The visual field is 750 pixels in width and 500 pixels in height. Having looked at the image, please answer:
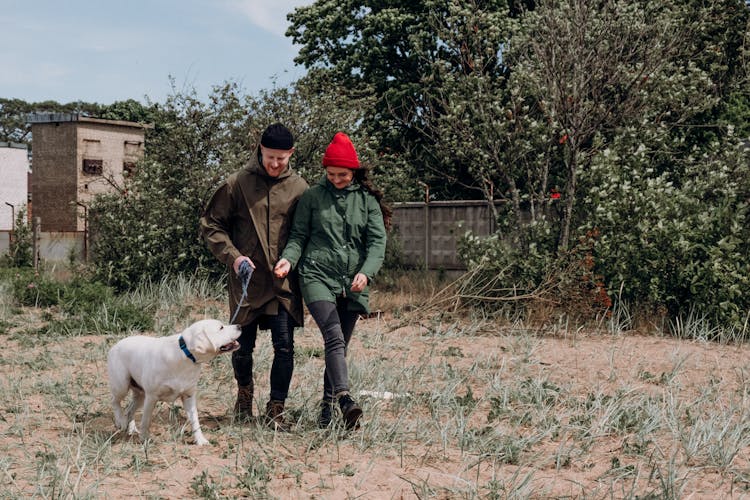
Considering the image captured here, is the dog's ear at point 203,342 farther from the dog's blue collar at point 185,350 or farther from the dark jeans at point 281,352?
the dark jeans at point 281,352

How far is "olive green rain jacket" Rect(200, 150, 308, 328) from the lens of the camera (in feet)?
17.0

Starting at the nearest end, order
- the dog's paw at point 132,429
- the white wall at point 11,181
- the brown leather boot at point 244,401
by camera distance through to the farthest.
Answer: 1. the dog's paw at point 132,429
2. the brown leather boot at point 244,401
3. the white wall at point 11,181

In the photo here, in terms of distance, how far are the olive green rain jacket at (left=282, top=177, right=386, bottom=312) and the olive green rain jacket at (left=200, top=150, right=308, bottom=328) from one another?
0.41 ft

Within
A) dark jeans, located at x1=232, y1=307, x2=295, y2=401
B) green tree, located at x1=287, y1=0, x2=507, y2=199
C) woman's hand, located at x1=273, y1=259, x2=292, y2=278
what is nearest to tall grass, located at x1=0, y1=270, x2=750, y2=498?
dark jeans, located at x1=232, y1=307, x2=295, y2=401

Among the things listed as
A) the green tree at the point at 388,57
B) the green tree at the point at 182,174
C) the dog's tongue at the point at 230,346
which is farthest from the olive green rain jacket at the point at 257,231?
the green tree at the point at 388,57

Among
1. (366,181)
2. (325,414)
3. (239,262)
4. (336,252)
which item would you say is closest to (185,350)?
(239,262)

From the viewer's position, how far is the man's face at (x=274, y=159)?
5.18 meters

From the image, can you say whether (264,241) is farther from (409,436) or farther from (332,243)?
(409,436)

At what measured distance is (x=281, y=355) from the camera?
17.1ft

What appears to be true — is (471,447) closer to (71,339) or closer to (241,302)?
(241,302)

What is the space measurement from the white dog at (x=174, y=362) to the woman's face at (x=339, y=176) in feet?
3.61

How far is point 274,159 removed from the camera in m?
5.19

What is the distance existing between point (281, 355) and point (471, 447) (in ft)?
4.25

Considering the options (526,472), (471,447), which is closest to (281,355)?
(471,447)
